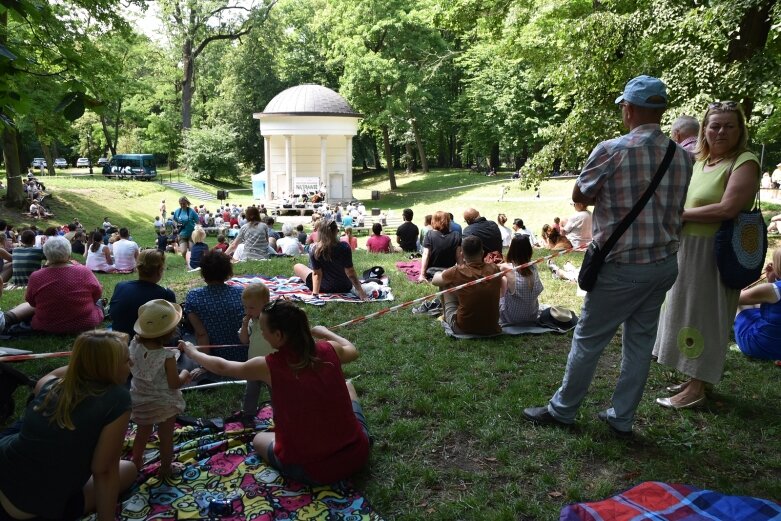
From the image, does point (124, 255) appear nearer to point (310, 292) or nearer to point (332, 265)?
point (310, 292)

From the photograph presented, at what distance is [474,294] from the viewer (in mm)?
6246

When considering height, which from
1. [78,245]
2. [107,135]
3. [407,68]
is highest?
[407,68]

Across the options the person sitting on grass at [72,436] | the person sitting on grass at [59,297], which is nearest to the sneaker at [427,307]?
the person sitting on grass at [59,297]

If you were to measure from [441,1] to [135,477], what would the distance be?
1834cm

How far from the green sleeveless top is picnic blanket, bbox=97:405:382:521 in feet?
9.97

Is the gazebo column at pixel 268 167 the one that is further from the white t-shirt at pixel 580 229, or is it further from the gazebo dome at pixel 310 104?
the white t-shirt at pixel 580 229

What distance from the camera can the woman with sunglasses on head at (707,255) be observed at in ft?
13.6

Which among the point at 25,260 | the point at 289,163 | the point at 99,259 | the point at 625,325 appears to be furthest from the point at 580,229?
the point at 289,163

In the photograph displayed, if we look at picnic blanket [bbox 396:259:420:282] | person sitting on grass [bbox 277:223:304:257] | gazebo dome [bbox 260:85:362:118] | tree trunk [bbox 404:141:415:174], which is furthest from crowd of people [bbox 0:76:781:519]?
tree trunk [bbox 404:141:415:174]

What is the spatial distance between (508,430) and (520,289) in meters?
2.70

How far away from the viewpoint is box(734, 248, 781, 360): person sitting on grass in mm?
5414

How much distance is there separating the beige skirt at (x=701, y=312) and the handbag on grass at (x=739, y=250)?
0.07 m

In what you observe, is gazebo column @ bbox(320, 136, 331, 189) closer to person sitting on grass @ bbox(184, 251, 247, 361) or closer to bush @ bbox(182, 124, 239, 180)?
bush @ bbox(182, 124, 239, 180)

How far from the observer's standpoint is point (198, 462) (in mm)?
3775
